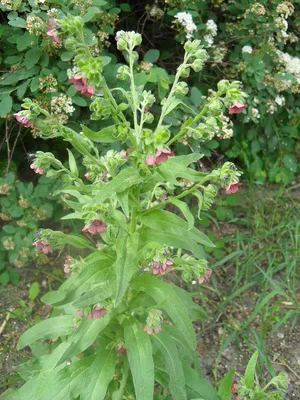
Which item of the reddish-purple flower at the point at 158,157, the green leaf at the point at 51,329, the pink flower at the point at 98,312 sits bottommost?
the green leaf at the point at 51,329

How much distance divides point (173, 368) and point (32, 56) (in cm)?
180

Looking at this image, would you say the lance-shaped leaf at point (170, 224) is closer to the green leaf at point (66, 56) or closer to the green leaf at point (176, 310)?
the green leaf at point (176, 310)

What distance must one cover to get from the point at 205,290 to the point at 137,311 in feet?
4.53

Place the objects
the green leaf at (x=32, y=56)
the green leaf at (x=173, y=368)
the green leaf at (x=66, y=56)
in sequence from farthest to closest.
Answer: the green leaf at (x=32, y=56) < the green leaf at (x=66, y=56) < the green leaf at (x=173, y=368)

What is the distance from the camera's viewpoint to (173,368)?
1963 millimetres

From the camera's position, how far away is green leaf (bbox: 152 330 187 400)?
196 cm

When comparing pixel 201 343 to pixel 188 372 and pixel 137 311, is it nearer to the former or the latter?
pixel 188 372

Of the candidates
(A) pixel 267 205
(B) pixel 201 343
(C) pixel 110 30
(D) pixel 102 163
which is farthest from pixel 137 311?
(A) pixel 267 205

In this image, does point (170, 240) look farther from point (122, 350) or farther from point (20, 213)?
point (20, 213)

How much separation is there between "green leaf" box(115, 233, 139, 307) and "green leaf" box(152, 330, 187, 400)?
1.05 feet

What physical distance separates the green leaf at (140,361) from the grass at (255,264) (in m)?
1.10

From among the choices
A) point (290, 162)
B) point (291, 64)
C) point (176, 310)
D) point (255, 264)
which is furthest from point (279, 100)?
point (176, 310)

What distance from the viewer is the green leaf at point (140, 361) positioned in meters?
1.86

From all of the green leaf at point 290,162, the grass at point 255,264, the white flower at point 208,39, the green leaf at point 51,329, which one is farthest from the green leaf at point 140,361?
the green leaf at point 290,162
